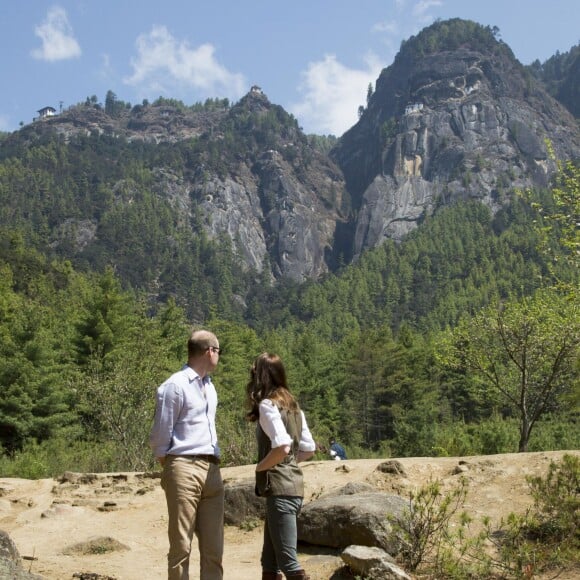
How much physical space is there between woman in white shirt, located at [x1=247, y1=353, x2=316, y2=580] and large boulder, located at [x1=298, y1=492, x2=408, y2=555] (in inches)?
72.7

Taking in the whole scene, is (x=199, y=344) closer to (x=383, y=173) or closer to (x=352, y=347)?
(x=352, y=347)

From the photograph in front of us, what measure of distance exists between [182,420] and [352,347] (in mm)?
51192

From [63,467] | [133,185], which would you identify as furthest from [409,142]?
[63,467]

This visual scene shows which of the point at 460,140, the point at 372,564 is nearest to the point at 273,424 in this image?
the point at 372,564

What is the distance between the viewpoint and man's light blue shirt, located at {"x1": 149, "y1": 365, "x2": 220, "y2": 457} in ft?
14.7

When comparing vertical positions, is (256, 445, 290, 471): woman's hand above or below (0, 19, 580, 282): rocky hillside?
below

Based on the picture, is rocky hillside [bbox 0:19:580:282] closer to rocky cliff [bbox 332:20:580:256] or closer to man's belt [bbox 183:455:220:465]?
rocky cliff [bbox 332:20:580:256]

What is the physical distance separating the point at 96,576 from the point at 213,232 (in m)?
169

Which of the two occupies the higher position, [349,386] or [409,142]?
[409,142]

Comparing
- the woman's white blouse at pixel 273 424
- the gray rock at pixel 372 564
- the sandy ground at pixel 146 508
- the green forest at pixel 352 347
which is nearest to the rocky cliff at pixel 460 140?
the green forest at pixel 352 347

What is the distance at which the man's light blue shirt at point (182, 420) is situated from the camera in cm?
448

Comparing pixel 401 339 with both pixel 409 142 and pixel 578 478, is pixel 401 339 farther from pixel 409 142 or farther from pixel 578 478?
pixel 409 142

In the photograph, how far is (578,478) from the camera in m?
6.76

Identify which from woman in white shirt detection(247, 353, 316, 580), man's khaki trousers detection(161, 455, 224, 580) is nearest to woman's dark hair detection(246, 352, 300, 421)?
woman in white shirt detection(247, 353, 316, 580)
